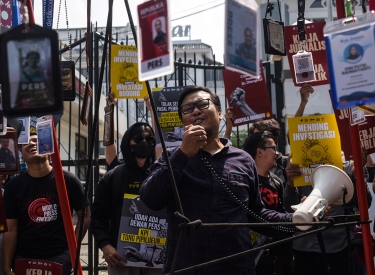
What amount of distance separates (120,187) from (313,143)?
1420 millimetres

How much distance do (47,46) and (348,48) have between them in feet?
3.00

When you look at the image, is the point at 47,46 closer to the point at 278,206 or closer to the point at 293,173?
the point at 293,173

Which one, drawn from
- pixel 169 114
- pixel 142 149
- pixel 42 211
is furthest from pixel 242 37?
pixel 169 114

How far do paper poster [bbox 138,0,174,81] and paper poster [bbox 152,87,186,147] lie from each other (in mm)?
3257

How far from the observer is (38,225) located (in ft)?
14.2

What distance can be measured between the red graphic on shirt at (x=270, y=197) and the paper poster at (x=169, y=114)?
40.3 inches

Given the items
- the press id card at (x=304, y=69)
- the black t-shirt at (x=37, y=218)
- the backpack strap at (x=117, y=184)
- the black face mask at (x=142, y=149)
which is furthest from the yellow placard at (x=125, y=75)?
the press id card at (x=304, y=69)

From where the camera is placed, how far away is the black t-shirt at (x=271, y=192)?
4.29 meters

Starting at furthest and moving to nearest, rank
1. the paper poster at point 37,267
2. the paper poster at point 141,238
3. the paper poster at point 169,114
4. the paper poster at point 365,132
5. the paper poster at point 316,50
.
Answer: the paper poster at point 169,114, the paper poster at point 141,238, the paper poster at point 316,50, the paper poster at point 37,267, the paper poster at point 365,132

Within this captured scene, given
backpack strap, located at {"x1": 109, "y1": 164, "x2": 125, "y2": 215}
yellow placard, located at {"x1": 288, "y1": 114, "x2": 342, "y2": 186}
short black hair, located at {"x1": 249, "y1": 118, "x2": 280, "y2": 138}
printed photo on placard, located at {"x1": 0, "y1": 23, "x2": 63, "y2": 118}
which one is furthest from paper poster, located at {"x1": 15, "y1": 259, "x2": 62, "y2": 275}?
printed photo on placard, located at {"x1": 0, "y1": 23, "x2": 63, "y2": 118}

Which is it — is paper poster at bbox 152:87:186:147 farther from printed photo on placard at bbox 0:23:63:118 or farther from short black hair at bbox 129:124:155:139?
printed photo on placard at bbox 0:23:63:118

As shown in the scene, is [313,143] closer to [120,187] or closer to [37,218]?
[120,187]

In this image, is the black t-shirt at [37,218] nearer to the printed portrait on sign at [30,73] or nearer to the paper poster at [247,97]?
the paper poster at [247,97]

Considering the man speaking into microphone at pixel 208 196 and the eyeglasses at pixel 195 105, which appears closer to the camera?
the man speaking into microphone at pixel 208 196
